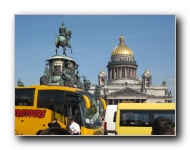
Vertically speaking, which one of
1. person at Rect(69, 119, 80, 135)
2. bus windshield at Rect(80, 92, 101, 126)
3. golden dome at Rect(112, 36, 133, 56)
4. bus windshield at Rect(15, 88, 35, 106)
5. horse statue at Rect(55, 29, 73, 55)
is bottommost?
person at Rect(69, 119, 80, 135)

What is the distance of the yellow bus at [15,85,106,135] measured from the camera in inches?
243

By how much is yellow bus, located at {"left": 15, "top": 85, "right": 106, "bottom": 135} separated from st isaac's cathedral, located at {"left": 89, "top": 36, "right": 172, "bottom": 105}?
0.45m

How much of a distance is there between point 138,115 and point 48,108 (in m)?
1.51

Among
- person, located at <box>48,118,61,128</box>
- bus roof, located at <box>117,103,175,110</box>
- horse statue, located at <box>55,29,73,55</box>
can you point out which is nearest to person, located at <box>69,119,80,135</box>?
person, located at <box>48,118,61,128</box>

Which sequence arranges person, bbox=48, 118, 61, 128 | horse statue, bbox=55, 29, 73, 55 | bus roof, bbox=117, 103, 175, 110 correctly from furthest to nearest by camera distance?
bus roof, bbox=117, 103, 175, 110 < horse statue, bbox=55, 29, 73, 55 < person, bbox=48, 118, 61, 128

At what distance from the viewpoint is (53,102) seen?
20.5 ft

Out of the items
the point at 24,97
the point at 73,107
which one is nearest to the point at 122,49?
the point at 73,107

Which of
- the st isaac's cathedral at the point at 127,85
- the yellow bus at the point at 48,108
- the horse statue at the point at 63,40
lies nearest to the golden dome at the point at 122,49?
the st isaac's cathedral at the point at 127,85

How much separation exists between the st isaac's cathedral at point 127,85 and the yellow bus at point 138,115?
0.52 ft

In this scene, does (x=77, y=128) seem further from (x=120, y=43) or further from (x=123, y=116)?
(x=120, y=43)

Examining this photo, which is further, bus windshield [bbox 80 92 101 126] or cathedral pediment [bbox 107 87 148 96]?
cathedral pediment [bbox 107 87 148 96]

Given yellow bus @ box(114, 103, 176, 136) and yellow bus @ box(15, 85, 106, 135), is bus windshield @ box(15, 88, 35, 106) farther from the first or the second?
yellow bus @ box(114, 103, 176, 136)

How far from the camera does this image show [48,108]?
6227mm

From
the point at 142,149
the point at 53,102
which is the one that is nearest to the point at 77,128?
the point at 53,102
